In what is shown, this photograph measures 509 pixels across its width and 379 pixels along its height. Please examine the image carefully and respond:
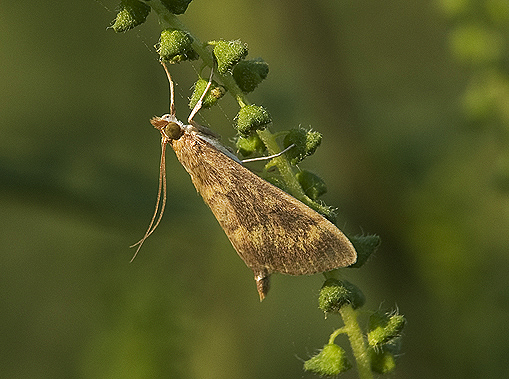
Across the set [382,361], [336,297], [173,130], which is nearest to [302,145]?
[336,297]

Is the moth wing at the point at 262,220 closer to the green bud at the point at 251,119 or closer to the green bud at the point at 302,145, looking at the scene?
the green bud at the point at 302,145

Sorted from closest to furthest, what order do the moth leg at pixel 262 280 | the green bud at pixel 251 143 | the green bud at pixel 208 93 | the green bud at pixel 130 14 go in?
the green bud at pixel 130 14, the green bud at pixel 208 93, the green bud at pixel 251 143, the moth leg at pixel 262 280

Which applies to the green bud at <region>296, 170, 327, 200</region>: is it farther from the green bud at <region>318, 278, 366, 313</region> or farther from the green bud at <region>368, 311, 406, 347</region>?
the green bud at <region>368, 311, 406, 347</region>

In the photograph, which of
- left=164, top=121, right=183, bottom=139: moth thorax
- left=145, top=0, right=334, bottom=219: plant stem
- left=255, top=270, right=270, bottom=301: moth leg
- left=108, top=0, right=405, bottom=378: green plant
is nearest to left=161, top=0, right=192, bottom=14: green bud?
left=108, top=0, right=405, bottom=378: green plant

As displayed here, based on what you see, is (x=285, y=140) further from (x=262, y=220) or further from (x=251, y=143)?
(x=262, y=220)

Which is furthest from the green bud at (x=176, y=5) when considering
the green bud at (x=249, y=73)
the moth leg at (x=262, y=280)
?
the moth leg at (x=262, y=280)

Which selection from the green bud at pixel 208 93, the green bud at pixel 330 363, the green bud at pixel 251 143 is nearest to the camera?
the green bud at pixel 330 363

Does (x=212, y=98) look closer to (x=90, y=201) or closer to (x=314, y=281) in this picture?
(x=90, y=201)

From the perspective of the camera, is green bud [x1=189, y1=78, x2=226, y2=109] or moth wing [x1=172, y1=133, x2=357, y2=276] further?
moth wing [x1=172, y1=133, x2=357, y2=276]
